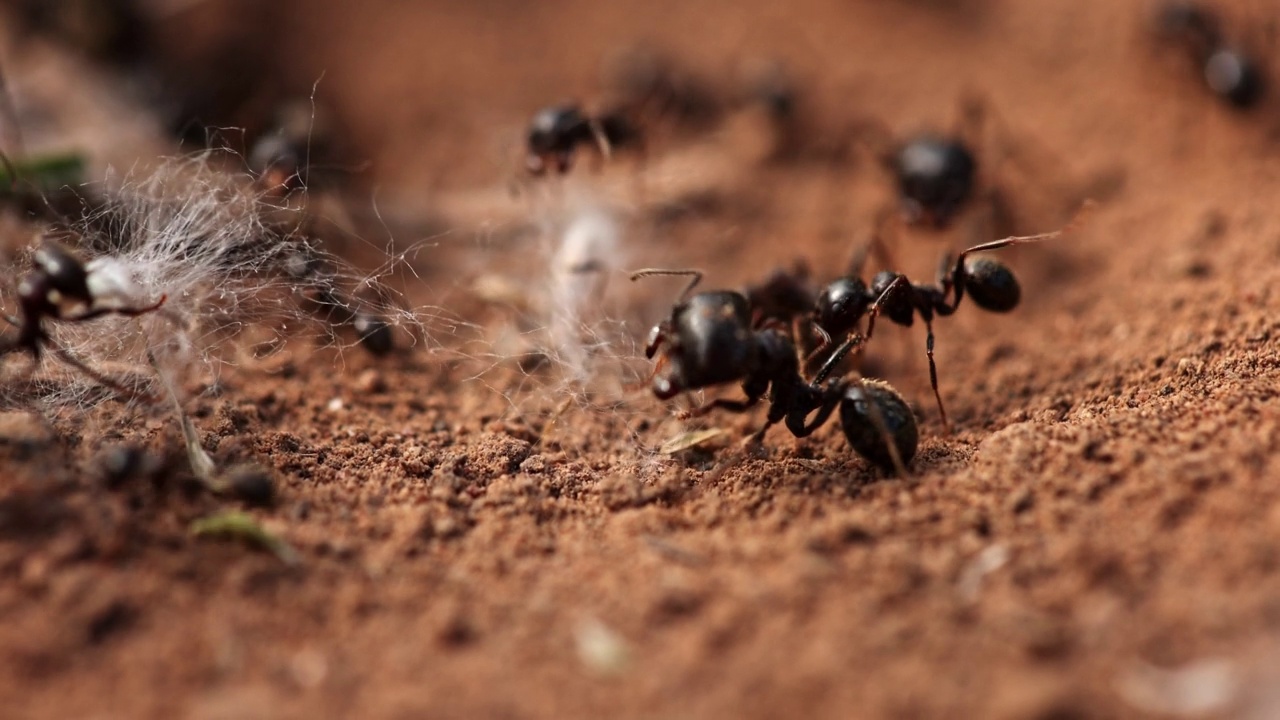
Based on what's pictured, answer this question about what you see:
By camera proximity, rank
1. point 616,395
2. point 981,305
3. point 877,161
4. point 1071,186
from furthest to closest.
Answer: point 877,161, point 1071,186, point 981,305, point 616,395

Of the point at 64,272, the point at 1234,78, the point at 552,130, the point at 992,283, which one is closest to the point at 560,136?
the point at 552,130

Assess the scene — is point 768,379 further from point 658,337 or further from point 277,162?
point 277,162

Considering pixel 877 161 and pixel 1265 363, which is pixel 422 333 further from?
pixel 1265 363

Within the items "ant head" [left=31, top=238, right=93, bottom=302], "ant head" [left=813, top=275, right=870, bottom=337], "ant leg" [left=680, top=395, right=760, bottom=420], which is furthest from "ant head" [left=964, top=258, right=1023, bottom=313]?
"ant head" [left=31, top=238, right=93, bottom=302]

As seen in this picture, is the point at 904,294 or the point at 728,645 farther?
the point at 904,294

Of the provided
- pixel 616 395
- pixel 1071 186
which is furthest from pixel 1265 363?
pixel 616 395

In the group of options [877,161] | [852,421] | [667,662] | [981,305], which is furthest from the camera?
[877,161]
